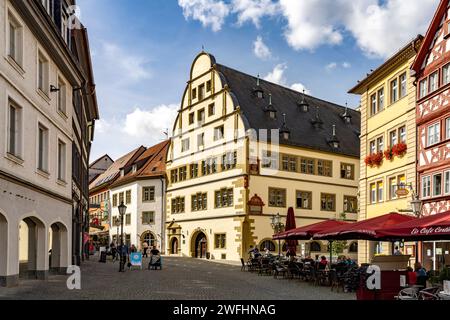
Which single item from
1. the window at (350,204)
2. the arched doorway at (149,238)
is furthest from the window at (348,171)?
the arched doorway at (149,238)

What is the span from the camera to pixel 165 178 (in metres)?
56.9

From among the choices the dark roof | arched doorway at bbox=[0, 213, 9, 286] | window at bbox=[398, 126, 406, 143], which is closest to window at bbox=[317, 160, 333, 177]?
the dark roof

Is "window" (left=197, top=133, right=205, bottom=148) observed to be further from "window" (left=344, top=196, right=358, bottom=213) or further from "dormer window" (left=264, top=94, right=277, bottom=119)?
"window" (left=344, top=196, right=358, bottom=213)

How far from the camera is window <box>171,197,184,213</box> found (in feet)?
174

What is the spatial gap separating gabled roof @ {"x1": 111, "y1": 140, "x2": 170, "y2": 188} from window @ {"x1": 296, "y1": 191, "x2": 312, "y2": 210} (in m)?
14.7

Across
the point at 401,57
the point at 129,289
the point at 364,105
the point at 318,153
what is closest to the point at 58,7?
the point at 129,289

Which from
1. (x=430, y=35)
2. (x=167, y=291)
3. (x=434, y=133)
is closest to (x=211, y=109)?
(x=430, y=35)

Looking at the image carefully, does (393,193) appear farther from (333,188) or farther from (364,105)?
(333,188)

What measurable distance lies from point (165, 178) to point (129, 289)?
38.0 m

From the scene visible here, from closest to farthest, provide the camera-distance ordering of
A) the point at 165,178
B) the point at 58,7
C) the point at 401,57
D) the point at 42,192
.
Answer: the point at 42,192
the point at 58,7
the point at 401,57
the point at 165,178

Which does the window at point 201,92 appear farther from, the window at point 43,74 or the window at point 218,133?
the window at point 43,74

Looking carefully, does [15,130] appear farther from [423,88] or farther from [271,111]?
[271,111]

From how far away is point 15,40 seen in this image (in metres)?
17.6

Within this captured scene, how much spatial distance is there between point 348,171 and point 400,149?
24.0 meters
